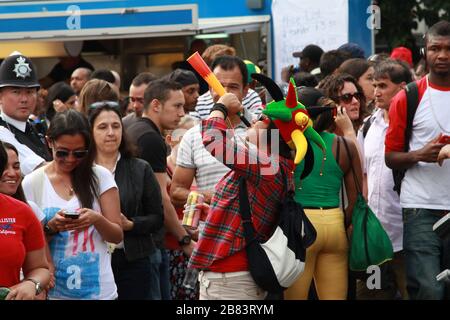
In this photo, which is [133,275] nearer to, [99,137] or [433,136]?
[99,137]

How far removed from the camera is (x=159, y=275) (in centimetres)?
787

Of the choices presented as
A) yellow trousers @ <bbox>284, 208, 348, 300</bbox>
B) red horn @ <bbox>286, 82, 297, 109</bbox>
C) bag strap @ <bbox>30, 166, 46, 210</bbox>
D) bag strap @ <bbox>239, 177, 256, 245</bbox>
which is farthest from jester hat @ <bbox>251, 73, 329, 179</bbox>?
bag strap @ <bbox>30, 166, 46, 210</bbox>

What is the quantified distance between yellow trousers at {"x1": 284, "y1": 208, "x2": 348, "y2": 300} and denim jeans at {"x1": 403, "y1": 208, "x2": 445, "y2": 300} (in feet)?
1.47

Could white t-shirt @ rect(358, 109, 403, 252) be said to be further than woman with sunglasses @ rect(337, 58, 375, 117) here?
No

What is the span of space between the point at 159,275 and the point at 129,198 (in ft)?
2.97

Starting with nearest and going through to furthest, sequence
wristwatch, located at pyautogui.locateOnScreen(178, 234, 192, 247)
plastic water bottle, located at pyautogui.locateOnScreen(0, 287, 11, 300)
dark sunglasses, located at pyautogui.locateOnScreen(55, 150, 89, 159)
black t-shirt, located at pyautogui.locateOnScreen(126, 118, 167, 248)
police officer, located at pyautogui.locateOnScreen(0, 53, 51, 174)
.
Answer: plastic water bottle, located at pyautogui.locateOnScreen(0, 287, 11, 300) < dark sunglasses, located at pyautogui.locateOnScreen(55, 150, 89, 159) < police officer, located at pyautogui.locateOnScreen(0, 53, 51, 174) < black t-shirt, located at pyautogui.locateOnScreen(126, 118, 167, 248) < wristwatch, located at pyautogui.locateOnScreen(178, 234, 192, 247)

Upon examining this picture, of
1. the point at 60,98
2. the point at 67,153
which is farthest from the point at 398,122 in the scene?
the point at 60,98

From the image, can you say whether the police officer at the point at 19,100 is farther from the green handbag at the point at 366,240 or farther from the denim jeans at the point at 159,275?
the green handbag at the point at 366,240

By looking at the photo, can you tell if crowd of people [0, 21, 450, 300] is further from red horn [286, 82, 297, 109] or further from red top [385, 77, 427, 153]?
red horn [286, 82, 297, 109]

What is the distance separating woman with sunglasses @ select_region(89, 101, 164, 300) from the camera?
23.5ft

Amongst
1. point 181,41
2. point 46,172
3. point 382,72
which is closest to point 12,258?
point 46,172

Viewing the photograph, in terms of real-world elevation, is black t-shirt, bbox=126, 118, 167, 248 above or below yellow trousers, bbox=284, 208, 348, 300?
above

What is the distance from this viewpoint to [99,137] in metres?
7.20

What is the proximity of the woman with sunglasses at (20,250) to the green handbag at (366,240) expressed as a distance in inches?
95.1
